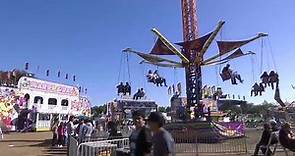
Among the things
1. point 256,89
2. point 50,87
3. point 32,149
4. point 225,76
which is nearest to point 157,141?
point 32,149

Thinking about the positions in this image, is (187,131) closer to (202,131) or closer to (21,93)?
(202,131)

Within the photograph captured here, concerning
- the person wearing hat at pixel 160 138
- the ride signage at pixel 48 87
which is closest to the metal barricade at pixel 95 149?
the person wearing hat at pixel 160 138

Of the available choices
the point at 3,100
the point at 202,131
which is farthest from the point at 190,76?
the point at 3,100

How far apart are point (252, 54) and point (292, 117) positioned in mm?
14388

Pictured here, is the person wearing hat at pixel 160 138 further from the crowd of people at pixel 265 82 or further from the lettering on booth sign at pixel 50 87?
the lettering on booth sign at pixel 50 87

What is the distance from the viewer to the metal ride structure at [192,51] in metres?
31.1

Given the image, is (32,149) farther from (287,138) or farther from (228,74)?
(228,74)

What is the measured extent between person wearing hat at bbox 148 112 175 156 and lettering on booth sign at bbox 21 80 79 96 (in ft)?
120

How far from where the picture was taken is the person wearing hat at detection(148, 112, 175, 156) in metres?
4.86

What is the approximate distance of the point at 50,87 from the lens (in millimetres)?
43562

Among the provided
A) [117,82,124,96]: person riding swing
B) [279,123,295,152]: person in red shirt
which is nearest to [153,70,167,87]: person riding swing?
[117,82,124,96]: person riding swing

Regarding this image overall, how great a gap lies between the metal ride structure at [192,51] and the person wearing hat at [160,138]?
86.4ft

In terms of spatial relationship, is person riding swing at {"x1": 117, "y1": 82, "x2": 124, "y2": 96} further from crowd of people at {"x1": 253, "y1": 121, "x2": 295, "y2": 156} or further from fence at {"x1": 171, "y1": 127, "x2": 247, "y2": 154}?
crowd of people at {"x1": 253, "y1": 121, "x2": 295, "y2": 156}

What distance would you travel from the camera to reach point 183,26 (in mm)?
35156
